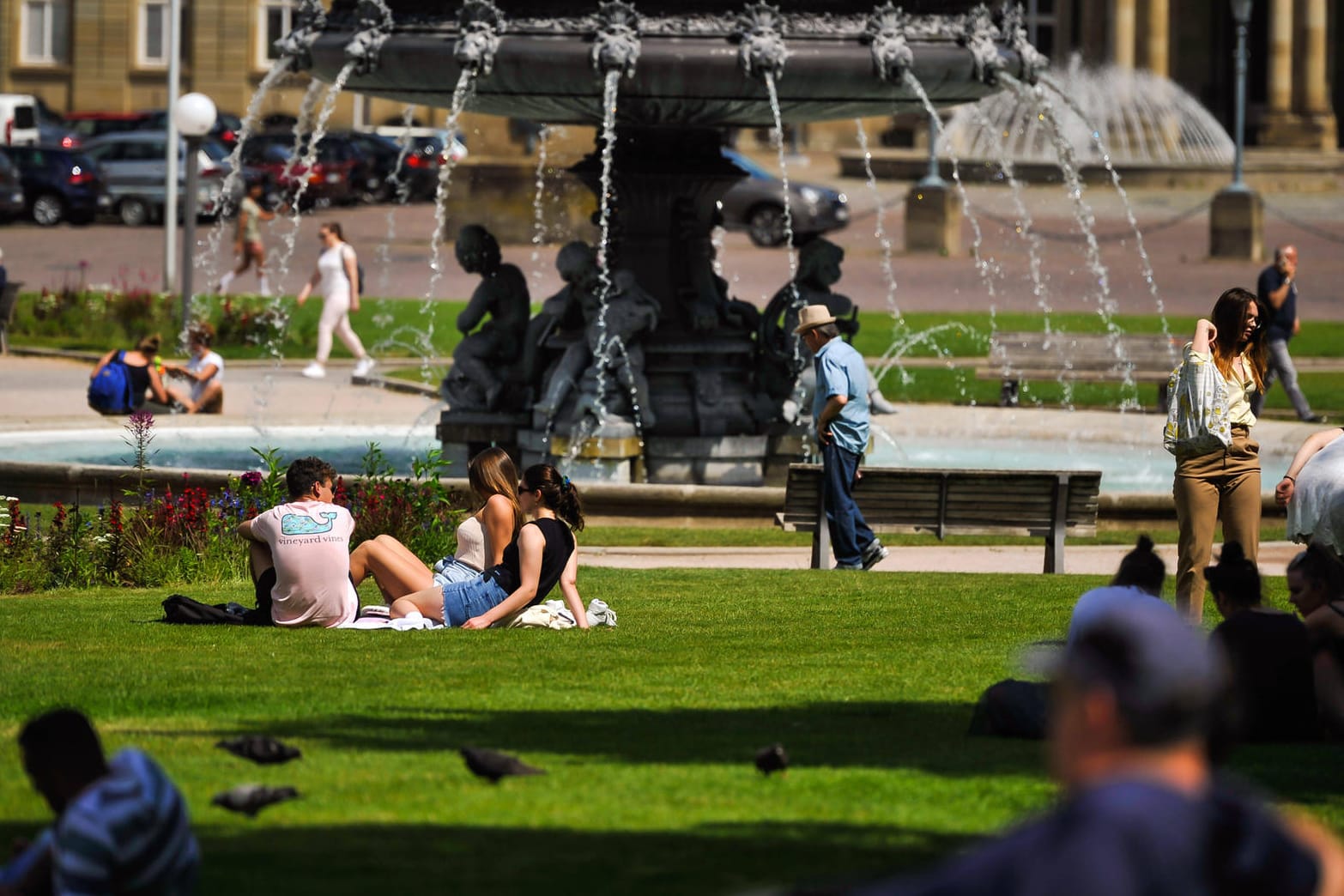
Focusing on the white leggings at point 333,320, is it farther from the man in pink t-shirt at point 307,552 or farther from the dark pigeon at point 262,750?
the dark pigeon at point 262,750

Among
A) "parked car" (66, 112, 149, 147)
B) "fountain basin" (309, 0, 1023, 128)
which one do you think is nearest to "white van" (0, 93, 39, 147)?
"parked car" (66, 112, 149, 147)

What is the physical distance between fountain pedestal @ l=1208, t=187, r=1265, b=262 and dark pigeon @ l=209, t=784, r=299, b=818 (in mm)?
35755

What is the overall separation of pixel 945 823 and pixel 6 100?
2006 inches

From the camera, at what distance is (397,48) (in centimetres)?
1490

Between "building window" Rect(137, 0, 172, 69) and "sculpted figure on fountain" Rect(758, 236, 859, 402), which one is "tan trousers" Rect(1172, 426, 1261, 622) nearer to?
"sculpted figure on fountain" Rect(758, 236, 859, 402)

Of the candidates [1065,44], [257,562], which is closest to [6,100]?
[1065,44]

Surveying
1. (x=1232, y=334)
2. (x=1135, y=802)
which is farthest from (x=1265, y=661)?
(x=1135, y=802)

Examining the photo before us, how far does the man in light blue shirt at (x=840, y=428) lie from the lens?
42.0ft

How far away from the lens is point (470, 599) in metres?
10.4

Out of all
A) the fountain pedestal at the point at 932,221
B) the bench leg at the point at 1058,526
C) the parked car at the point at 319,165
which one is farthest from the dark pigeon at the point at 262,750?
the parked car at the point at 319,165

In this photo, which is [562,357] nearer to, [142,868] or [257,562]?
[257,562]

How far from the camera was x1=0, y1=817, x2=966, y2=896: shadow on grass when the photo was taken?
18.7ft

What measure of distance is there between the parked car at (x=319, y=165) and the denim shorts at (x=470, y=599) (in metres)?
37.6

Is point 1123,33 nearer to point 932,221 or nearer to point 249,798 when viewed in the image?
point 932,221
